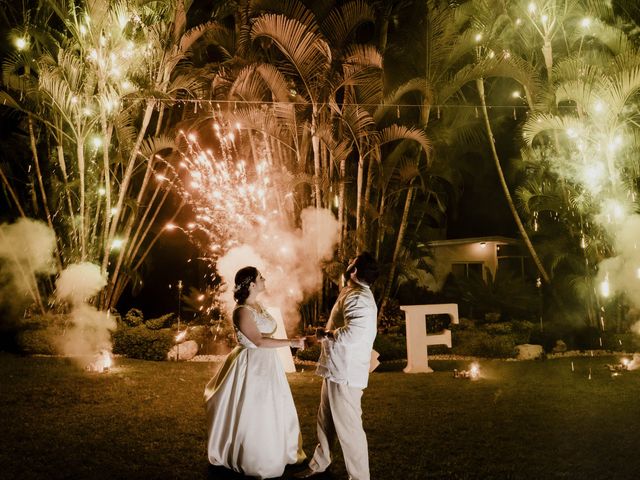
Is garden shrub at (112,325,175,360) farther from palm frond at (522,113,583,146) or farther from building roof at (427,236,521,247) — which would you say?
building roof at (427,236,521,247)

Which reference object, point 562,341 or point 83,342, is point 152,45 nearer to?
point 83,342

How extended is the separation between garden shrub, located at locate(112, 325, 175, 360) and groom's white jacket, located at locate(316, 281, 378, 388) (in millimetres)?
7956

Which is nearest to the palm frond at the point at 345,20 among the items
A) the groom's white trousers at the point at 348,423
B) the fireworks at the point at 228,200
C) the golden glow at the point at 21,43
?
the fireworks at the point at 228,200

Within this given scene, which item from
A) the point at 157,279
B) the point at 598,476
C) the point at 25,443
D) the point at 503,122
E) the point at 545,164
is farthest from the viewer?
the point at 157,279

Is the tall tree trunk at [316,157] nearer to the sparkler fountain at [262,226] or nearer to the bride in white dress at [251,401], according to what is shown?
the sparkler fountain at [262,226]

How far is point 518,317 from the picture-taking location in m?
14.6

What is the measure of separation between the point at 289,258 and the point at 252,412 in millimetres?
8412

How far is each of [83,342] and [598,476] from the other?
Answer: 10.7 m

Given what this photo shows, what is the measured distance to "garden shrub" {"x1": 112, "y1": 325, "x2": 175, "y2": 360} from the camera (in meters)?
11.8

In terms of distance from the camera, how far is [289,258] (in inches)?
519

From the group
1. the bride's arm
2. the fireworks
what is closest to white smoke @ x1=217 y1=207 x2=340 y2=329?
the fireworks

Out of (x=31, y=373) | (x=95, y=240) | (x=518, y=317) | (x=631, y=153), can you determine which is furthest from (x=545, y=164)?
(x=31, y=373)

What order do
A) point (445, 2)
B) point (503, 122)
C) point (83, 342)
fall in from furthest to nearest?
point (503, 122), point (445, 2), point (83, 342)

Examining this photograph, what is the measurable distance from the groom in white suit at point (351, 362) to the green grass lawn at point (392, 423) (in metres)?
0.56
